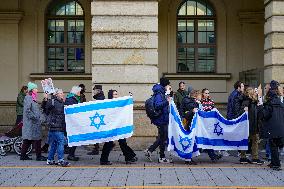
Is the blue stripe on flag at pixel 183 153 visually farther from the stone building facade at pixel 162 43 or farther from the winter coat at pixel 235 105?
the stone building facade at pixel 162 43

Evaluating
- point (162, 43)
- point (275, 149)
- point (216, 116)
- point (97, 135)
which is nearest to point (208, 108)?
point (216, 116)

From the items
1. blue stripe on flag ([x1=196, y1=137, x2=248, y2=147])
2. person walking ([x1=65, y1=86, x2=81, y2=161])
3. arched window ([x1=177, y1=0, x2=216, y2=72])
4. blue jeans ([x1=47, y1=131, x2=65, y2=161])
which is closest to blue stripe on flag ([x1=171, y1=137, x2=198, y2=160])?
blue stripe on flag ([x1=196, y1=137, x2=248, y2=147])

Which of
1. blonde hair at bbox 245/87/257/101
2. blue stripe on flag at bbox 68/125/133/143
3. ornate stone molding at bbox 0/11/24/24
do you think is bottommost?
blue stripe on flag at bbox 68/125/133/143

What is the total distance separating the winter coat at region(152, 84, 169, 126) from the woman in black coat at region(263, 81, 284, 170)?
7.69 feet

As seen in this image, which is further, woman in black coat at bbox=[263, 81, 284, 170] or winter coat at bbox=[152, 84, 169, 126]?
winter coat at bbox=[152, 84, 169, 126]

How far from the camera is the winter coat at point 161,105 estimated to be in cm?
1405

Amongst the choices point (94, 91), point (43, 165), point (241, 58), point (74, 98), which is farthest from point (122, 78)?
point (241, 58)

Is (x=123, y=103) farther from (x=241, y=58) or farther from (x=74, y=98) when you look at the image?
(x=241, y=58)

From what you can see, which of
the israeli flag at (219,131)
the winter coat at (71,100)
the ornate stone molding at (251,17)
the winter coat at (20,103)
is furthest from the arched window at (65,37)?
the israeli flag at (219,131)

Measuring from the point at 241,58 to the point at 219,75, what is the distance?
1.00 m

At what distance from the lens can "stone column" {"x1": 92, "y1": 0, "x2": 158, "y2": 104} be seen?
54.0 ft

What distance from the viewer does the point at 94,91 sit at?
49.8 feet

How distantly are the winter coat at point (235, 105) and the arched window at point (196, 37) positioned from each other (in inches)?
208

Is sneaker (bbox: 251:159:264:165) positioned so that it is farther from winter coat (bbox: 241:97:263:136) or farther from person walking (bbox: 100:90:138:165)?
person walking (bbox: 100:90:138:165)
